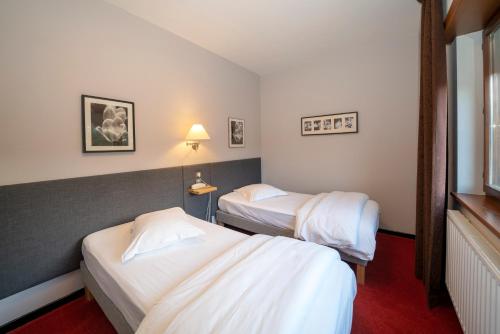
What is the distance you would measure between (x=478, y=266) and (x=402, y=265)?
1.31 metres

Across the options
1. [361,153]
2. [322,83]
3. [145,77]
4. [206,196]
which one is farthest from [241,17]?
[361,153]

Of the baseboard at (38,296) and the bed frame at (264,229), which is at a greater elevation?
the bed frame at (264,229)

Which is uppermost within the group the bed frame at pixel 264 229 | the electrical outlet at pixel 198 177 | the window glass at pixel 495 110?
the window glass at pixel 495 110

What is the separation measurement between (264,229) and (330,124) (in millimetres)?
1994

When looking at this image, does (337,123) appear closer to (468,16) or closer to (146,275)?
(468,16)

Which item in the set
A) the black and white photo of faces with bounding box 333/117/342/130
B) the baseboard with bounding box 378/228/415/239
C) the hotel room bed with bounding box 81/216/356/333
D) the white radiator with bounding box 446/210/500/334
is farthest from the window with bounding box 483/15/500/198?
the black and white photo of faces with bounding box 333/117/342/130

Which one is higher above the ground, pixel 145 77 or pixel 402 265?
pixel 145 77

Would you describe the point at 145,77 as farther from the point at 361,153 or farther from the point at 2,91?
the point at 361,153

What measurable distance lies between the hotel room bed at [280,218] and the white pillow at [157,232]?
0.99 metres

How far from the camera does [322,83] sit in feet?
11.0

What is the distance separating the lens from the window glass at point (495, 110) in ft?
4.63

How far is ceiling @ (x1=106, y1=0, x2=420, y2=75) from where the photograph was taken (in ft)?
6.70

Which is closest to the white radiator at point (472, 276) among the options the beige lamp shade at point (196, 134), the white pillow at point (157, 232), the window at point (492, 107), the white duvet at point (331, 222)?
the window at point (492, 107)

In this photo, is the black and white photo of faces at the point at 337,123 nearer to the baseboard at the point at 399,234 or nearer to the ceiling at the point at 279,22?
the ceiling at the point at 279,22
